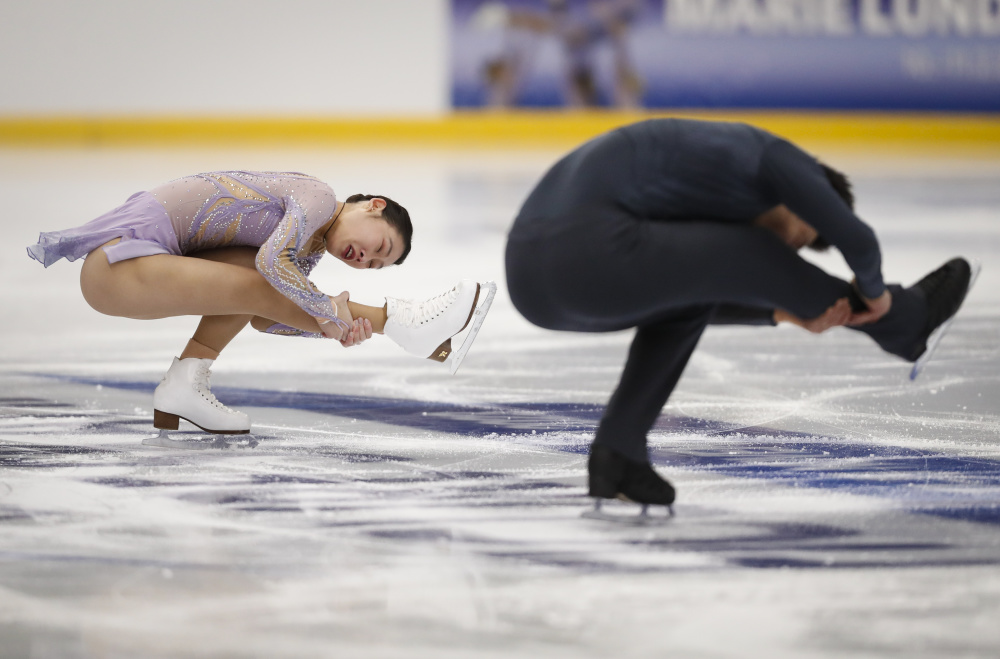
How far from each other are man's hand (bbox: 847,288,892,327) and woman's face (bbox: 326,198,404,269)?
2.62ft

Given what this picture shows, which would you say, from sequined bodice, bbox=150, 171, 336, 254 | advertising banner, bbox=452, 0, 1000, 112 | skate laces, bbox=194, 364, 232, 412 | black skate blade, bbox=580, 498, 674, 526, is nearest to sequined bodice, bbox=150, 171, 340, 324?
sequined bodice, bbox=150, 171, 336, 254

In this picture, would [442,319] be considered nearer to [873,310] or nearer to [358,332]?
[358,332]

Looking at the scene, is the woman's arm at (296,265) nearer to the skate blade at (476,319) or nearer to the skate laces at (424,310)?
the skate laces at (424,310)

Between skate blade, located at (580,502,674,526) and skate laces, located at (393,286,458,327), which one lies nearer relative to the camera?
skate blade, located at (580,502,674,526)

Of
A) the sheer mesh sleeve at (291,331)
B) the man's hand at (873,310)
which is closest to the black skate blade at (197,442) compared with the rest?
the sheer mesh sleeve at (291,331)

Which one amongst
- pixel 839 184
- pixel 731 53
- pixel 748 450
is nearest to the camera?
pixel 839 184

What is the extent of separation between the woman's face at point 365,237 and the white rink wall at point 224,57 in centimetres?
937

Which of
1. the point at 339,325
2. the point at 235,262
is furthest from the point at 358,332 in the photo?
the point at 235,262

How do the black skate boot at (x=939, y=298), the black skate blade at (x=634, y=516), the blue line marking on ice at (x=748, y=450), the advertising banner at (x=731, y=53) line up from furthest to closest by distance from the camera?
the advertising banner at (x=731, y=53), the black skate boot at (x=939, y=298), the blue line marking on ice at (x=748, y=450), the black skate blade at (x=634, y=516)

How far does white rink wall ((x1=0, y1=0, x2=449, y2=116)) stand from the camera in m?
11.0

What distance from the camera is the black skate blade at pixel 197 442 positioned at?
6.56 feet

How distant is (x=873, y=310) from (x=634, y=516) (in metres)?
0.48

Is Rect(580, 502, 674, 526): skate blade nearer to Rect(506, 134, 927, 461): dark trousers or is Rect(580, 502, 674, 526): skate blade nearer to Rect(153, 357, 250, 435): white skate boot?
Rect(506, 134, 927, 461): dark trousers

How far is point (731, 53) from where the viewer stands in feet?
35.1
